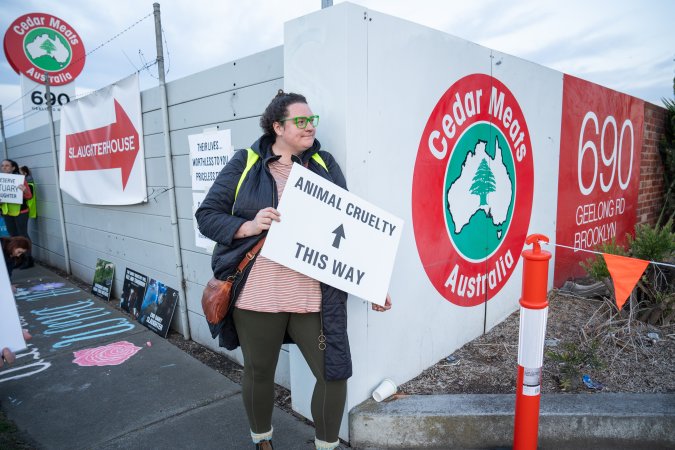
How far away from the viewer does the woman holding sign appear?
2.07m

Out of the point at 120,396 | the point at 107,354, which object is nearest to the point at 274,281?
the point at 120,396

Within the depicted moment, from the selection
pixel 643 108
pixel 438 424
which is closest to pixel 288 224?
pixel 438 424

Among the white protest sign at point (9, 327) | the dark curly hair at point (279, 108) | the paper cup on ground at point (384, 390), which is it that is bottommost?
the paper cup on ground at point (384, 390)

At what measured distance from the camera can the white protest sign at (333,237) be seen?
199 cm

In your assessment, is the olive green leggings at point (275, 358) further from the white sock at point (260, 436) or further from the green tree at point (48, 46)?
the green tree at point (48, 46)

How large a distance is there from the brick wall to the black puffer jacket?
242 inches

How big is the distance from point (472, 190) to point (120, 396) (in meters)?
2.96

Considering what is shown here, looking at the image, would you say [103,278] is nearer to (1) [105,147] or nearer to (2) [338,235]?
(1) [105,147]

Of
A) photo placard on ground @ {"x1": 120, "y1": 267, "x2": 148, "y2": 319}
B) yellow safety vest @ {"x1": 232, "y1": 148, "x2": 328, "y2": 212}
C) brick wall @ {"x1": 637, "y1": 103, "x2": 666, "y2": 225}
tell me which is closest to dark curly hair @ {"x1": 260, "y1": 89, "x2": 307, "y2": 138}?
yellow safety vest @ {"x1": 232, "y1": 148, "x2": 328, "y2": 212}

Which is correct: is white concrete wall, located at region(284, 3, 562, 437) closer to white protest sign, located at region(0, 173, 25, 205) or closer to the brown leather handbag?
the brown leather handbag

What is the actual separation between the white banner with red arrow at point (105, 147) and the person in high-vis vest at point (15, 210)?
1677mm

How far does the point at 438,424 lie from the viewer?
98.8 inches

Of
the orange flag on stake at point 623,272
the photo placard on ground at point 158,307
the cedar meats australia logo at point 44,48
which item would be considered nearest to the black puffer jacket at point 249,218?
the orange flag on stake at point 623,272

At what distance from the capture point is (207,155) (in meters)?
3.58
